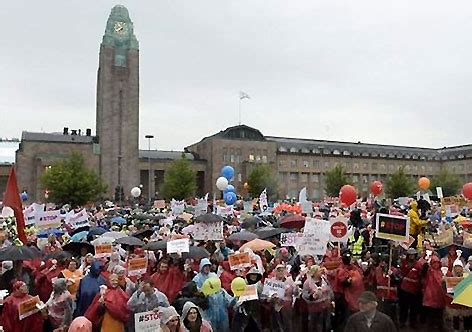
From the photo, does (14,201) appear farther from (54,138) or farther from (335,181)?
(54,138)

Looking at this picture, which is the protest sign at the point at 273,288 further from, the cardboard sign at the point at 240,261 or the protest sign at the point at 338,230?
the protest sign at the point at 338,230

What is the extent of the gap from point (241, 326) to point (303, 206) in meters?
17.8

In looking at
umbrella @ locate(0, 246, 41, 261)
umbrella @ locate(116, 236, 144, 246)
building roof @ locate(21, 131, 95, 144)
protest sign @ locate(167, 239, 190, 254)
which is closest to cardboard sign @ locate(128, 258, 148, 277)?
protest sign @ locate(167, 239, 190, 254)

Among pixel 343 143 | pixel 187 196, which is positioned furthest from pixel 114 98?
pixel 343 143

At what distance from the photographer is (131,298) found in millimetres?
7234

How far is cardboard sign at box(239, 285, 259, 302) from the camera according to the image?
8.02 meters

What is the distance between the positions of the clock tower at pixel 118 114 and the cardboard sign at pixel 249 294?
75037 millimetres

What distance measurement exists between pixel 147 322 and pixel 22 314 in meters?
2.19

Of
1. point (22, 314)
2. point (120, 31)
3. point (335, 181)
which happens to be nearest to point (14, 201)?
point (22, 314)

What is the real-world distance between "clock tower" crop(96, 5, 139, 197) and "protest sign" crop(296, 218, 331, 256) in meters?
72.9

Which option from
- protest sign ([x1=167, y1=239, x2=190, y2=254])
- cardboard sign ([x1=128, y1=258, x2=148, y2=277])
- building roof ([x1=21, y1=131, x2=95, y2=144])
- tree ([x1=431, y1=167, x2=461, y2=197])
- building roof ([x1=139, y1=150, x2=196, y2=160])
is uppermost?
building roof ([x1=21, y1=131, x2=95, y2=144])

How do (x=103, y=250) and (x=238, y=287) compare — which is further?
(x=103, y=250)

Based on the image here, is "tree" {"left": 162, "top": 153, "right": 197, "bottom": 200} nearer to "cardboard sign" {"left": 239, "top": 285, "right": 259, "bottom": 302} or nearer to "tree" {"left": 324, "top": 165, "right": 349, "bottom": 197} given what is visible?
"tree" {"left": 324, "top": 165, "right": 349, "bottom": 197}

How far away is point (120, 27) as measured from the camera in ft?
284
